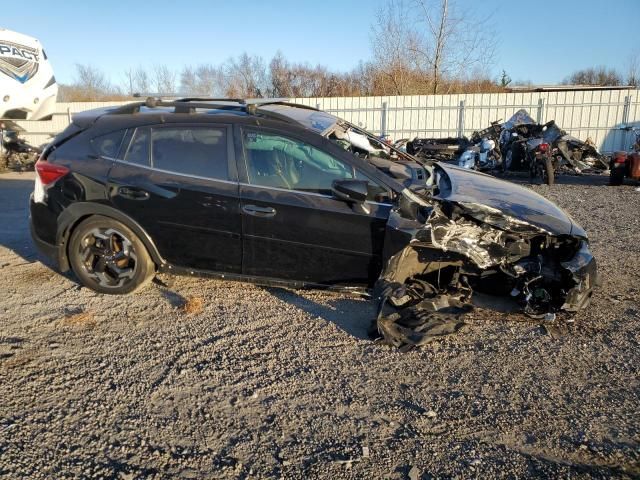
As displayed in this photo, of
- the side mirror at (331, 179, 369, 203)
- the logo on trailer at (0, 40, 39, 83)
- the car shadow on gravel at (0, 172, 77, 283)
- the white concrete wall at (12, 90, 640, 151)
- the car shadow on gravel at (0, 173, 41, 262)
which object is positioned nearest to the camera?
the side mirror at (331, 179, 369, 203)

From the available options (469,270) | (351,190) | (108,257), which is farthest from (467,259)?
(108,257)

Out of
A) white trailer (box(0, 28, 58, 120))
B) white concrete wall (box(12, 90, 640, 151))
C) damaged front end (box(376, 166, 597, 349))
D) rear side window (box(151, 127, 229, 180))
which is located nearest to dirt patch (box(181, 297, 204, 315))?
rear side window (box(151, 127, 229, 180))

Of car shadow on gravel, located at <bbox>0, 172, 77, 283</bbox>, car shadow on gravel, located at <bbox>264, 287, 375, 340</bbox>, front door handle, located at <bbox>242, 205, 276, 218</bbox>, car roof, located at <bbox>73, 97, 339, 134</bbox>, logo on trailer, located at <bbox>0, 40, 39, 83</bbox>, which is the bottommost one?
car shadow on gravel, located at <bbox>264, 287, 375, 340</bbox>

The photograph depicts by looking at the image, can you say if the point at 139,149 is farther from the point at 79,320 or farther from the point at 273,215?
the point at 79,320

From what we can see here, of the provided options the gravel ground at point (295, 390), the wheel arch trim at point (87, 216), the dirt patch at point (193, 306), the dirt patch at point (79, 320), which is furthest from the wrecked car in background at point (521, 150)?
the dirt patch at point (79, 320)

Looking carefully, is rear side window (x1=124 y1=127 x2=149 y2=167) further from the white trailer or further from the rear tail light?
the white trailer

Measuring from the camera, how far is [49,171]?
4562 mm

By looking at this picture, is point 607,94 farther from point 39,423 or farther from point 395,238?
point 39,423

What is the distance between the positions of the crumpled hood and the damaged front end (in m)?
0.01

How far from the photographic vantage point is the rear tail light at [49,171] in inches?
178

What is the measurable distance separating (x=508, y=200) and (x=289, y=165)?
1904 millimetres

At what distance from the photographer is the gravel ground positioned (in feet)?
8.21

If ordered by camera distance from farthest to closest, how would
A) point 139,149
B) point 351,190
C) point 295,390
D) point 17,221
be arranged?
point 17,221 < point 139,149 < point 351,190 < point 295,390

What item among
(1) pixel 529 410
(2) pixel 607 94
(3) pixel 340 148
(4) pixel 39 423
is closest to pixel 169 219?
(3) pixel 340 148
